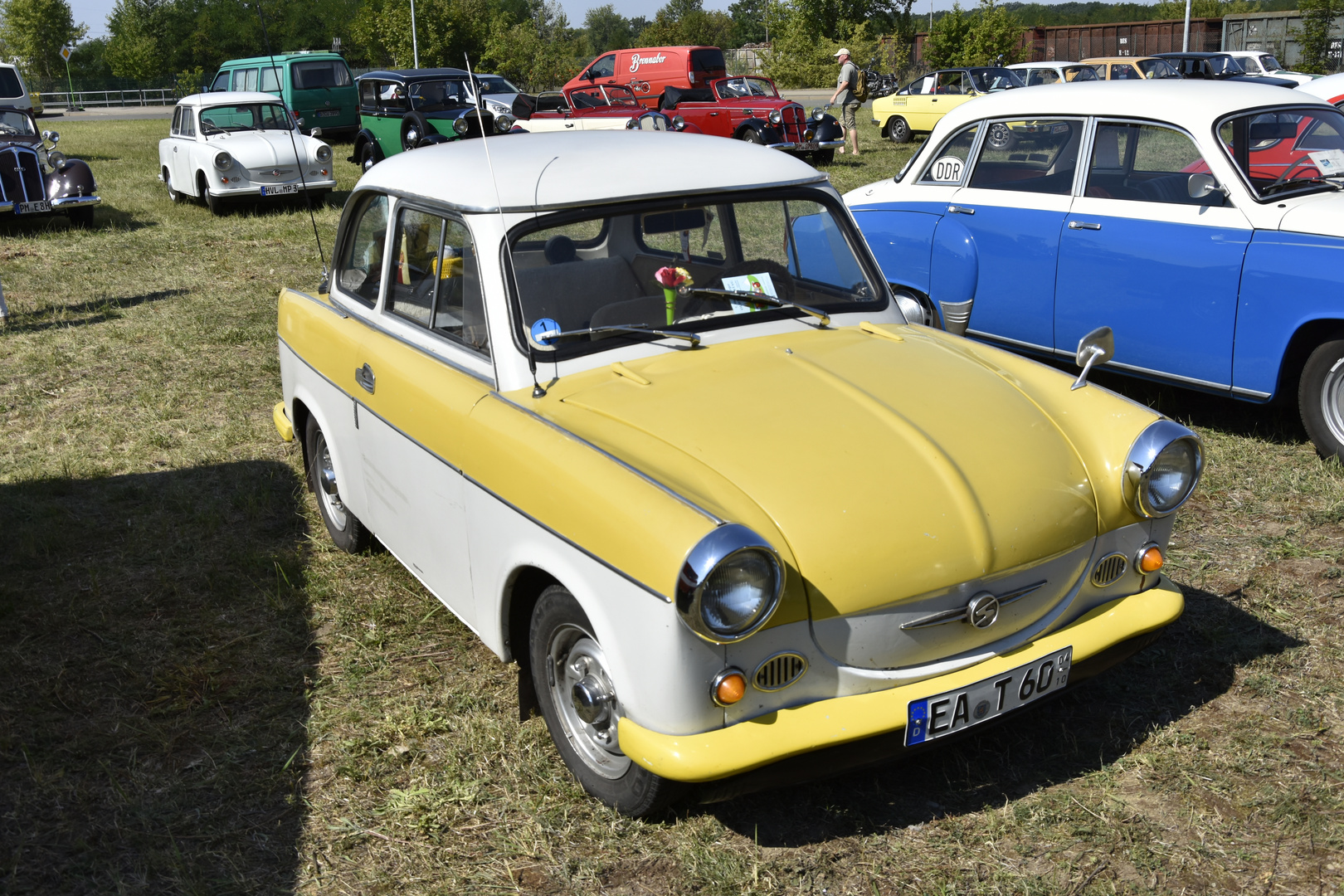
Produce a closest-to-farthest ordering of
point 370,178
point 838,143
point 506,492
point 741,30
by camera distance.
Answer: point 506,492, point 370,178, point 838,143, point 741,30

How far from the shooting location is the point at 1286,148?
5391 millimetres

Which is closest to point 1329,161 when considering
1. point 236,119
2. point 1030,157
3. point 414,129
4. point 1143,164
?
point 1143,164

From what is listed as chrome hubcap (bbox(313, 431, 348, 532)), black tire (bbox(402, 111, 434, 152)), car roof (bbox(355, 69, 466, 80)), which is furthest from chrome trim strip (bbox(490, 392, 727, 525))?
car roof (bbox(355, 69, 466, 80))

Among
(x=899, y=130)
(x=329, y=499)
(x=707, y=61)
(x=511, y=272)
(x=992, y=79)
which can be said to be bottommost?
(x=329, y=499)

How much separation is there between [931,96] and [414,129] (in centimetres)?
975

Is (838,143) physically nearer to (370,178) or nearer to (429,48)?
(370,178)

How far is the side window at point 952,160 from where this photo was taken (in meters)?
6.38

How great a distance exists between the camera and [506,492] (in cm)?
291

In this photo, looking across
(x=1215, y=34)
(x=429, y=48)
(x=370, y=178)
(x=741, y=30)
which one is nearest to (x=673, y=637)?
(x=370, y=178)

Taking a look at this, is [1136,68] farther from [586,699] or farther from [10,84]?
[586,699]

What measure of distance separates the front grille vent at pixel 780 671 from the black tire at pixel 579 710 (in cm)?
36

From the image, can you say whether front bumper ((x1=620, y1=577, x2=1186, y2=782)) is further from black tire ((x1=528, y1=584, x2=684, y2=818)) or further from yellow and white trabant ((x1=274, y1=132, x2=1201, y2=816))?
black tire ((x1=528, y1=584, x2=684, y2=818))

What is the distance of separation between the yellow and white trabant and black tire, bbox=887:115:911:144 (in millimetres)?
18312

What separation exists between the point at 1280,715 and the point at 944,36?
130 feet
